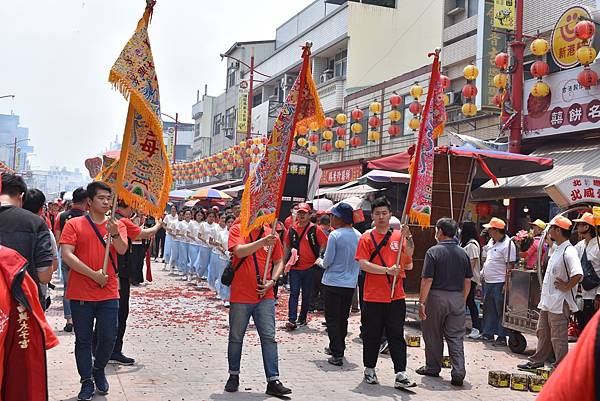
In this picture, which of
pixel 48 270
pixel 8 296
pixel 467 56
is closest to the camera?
pixel 8 296

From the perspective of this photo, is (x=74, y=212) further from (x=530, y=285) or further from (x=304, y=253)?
(x=530, y=285)

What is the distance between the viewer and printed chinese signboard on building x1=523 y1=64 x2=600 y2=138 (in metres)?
15.2

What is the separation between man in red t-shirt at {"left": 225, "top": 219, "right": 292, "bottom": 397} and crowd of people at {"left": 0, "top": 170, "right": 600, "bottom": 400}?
0.01 m

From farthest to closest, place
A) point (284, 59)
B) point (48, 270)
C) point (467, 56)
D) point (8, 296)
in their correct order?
point (284, 59), point (467, 56), point (48, 270), point (8, 296)

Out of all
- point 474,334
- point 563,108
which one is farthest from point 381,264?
point 563,108

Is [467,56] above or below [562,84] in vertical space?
above

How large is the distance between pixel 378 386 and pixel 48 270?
11.8ft

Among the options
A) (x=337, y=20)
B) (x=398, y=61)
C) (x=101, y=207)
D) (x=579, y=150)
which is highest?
(x=337, y=20)

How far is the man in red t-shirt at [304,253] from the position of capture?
10375 mm

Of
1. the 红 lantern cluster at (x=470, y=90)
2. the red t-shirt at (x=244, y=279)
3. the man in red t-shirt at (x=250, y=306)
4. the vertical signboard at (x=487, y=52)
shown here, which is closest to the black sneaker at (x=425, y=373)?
the man in red t-shirt at (x=250, y=306)

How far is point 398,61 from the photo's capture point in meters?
30.1

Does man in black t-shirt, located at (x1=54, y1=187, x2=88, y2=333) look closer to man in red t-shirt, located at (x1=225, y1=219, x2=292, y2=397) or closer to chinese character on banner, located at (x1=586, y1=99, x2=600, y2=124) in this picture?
man in red t-shirt, located at (x1=225, y1=219, x2=292, y2=397)

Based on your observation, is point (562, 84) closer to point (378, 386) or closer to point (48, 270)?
point (378, 386)

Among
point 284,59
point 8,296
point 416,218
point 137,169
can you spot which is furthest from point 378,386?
Answer: point 284,59
